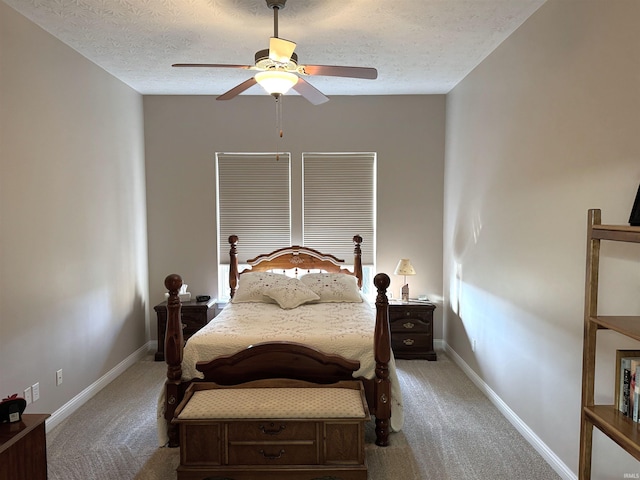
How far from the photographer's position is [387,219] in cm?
527

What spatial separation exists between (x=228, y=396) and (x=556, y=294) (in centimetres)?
210

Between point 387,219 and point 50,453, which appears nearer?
point 50,453

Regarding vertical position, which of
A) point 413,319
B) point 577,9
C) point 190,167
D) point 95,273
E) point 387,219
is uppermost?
point 577,9

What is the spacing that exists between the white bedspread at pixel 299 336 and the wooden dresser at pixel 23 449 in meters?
0.96

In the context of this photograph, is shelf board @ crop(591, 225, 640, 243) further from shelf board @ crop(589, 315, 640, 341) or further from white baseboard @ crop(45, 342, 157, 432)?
white baseboard @ crop(45, 342, 157, 432)

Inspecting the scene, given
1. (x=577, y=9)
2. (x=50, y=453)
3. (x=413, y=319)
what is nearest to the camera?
(x=577, y=9)

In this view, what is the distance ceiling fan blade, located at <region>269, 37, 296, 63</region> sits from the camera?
96.7 inches

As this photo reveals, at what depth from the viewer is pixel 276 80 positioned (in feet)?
9.02

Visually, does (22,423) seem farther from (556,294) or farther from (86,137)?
(556,294)

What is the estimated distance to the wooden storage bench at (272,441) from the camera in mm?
2584

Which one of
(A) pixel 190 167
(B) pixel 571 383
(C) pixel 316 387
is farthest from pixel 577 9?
(A) pixel 190 167

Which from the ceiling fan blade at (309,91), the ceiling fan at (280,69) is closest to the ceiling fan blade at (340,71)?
the ceiling fan at (280,69)

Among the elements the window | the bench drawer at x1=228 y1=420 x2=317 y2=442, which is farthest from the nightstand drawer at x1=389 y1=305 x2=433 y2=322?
the bench drawer at x1=228 y1=420 x2=317 y2=442

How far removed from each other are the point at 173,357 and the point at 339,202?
2.89 m
